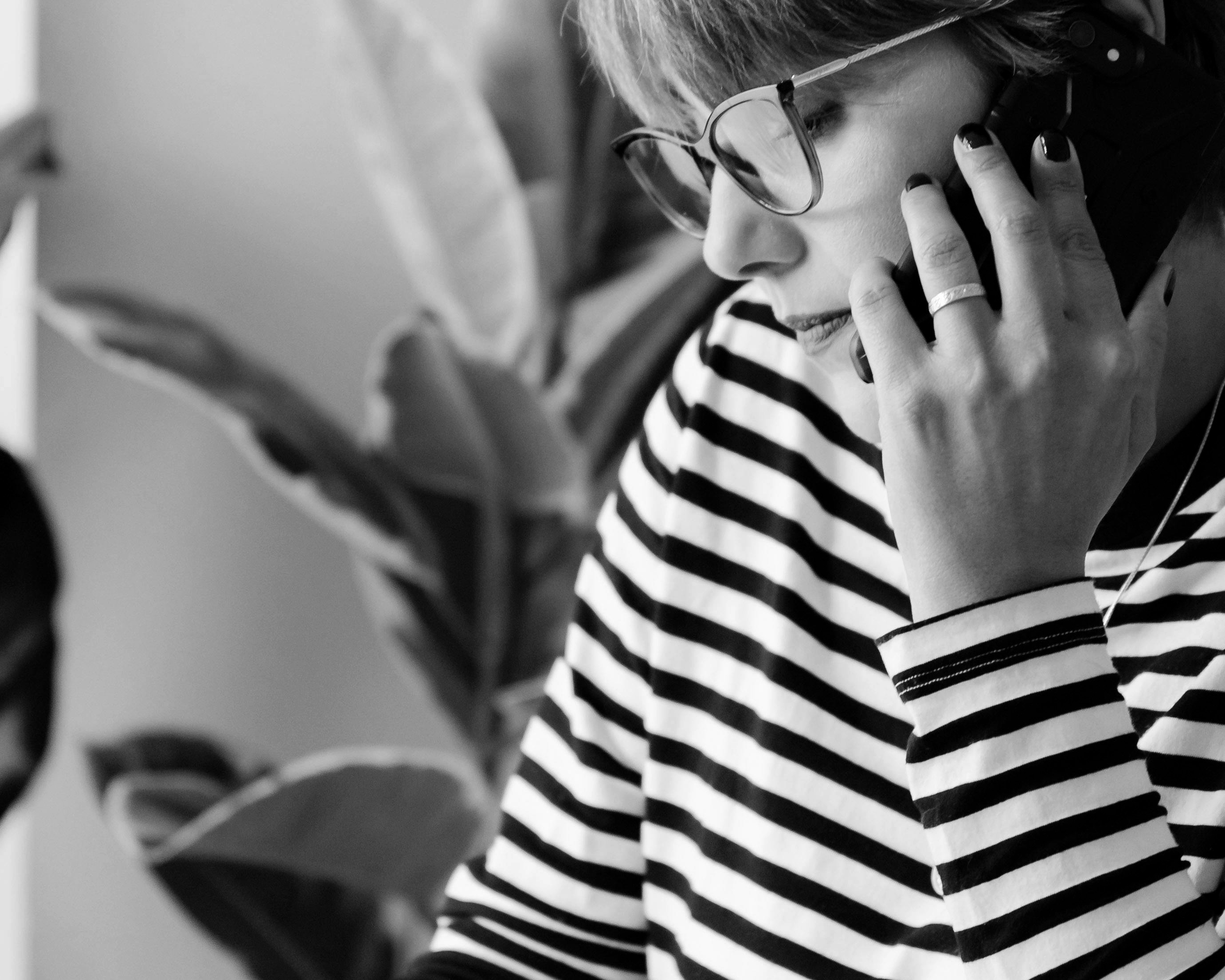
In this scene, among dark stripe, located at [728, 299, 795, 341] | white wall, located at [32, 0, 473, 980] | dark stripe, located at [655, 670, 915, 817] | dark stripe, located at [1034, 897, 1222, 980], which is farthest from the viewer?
white wall, located at [32, 0, 473, 980]

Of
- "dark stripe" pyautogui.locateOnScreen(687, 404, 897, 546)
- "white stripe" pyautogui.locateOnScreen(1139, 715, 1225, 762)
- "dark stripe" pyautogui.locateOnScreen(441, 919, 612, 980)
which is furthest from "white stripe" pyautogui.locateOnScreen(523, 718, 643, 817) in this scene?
"white stripe" pyautogui.locateOnScreen(1139, 715, 1225, 762)

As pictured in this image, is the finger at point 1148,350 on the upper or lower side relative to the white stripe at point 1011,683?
upper

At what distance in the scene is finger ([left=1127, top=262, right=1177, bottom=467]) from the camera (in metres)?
0.67

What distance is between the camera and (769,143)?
713 millimetres

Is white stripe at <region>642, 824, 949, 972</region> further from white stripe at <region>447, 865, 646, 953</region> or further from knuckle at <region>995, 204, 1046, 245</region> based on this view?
knuckle at <region>995, 204, 1046, 245</region>

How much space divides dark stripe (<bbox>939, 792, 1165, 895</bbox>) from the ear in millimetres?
405

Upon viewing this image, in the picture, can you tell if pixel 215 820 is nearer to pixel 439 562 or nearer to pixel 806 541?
pixel 439 562

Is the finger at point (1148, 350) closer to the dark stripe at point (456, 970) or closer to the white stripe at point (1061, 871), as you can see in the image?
the white stripe at point (1061, 871)

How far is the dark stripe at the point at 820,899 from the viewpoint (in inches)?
29.8

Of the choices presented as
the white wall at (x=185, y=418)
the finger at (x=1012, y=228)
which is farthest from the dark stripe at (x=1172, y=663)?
the white wall at (x=185, y=418)

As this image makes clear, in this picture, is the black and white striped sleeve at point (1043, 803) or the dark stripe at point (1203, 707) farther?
the dark stripe at point (1203, 707)

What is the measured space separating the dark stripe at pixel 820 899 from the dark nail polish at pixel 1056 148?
17.2 inches

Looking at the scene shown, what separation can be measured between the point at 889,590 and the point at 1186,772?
21 centimetres

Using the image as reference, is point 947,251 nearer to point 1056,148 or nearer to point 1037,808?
point 1056,148
